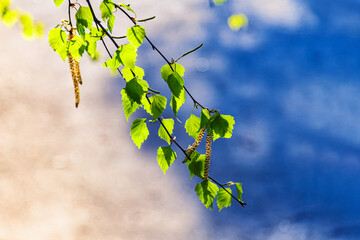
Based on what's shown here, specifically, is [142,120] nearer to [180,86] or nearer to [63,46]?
[180,86]

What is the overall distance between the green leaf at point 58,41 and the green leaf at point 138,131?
373 millimetres

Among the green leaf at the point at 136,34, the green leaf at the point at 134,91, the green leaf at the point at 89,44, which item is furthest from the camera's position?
the green leaf at the point at 89,44

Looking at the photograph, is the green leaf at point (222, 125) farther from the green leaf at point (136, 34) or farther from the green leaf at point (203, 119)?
the green leaf at point (136, 34)

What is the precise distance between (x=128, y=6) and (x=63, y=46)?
0.30 meters

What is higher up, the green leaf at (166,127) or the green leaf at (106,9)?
the green leaf at (106,9)

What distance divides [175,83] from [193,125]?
0.75ft

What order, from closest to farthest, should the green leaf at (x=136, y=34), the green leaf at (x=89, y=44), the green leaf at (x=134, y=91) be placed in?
the green leaf at (x=134, y=91)
the green leaf at (x=136, y=34)
the green leaf at (x=89, y=44)

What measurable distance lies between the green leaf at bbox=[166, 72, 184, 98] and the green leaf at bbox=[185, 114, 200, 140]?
20 cm

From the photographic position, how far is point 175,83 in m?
1.36

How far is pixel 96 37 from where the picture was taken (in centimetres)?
164

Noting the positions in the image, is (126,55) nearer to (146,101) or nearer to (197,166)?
(146,101)

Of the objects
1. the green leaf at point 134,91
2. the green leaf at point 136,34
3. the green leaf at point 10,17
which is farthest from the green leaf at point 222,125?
the green leaf at point 10,17

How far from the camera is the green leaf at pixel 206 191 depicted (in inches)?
59.7

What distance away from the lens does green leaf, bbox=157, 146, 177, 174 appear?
1520 millimetres
